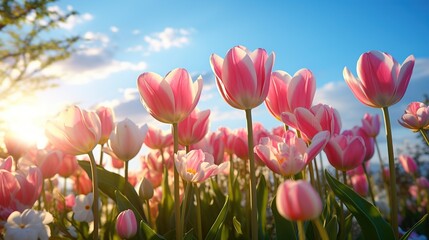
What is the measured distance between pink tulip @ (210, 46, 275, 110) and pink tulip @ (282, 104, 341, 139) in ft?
0.42

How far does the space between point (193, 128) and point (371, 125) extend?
4.54ft

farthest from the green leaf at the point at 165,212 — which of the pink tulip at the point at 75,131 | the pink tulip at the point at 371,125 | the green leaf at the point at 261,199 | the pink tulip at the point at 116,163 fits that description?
the pink tulip at the point at 371,125

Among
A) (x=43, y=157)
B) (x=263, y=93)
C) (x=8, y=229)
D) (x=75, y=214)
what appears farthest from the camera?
(x=75, y=214)

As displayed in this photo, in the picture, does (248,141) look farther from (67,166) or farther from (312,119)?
(67,166)

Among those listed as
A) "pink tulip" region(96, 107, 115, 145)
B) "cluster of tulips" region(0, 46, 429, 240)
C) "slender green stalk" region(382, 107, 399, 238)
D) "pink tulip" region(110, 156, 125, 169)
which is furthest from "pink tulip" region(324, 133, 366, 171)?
"pink tulip" region(110, 156, 125, 169)

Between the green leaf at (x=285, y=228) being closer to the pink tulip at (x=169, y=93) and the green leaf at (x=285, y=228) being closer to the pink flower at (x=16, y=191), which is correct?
the pink tulip at (x=169, y=93)

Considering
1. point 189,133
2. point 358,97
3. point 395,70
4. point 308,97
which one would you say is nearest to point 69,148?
point 189,133

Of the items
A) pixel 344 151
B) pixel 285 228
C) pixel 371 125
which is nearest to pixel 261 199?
pixel 285 228

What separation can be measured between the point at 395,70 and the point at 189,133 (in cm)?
82

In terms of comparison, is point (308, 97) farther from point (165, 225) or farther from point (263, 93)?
point (165, 225)

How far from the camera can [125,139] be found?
158 centimetres

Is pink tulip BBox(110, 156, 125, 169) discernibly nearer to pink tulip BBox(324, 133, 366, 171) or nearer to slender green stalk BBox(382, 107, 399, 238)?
pink tulip BBox(324, 133, 366, 171)

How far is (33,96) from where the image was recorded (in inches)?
515

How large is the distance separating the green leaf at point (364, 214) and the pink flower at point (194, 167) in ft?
1.21
